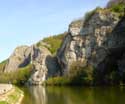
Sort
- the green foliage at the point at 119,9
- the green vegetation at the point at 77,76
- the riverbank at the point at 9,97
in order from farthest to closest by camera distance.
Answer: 1. the green foliage at the point at 119,9
2. the green vegetation at the point at 77,76
3. the riverbank at the point at 9,97

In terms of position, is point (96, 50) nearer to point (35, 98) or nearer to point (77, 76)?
point (77, 76)

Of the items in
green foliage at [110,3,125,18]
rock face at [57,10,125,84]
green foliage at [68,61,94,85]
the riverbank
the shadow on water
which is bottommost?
the shadow on water

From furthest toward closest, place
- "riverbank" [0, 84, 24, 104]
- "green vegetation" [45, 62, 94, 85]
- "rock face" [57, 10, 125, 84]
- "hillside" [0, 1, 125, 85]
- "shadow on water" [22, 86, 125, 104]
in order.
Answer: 1. "green vegetation" [45, 62, 94, 85]
2. "rock face" [57, 10, 125, 84]
3. "hillside" [0, 1, 125, 85]
4. "shadow on water" [22, 86, 125, 104]
5. "riverbank" [0, 84, 24, 104]

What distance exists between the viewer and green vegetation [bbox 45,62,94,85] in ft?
466

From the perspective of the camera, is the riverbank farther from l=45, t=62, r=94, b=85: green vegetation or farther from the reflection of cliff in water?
l=45, t=62, r=94, b=85: green vegetation

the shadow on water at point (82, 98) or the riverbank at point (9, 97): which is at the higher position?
the riverbank at point (9, 97)

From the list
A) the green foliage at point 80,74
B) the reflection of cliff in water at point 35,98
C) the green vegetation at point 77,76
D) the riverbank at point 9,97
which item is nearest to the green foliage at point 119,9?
the green foliage at point 80,74

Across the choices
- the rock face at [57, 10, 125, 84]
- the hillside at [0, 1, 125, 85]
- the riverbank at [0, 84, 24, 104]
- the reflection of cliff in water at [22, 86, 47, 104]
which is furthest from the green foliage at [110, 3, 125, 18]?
the riverbank at [0, 84, 24, 104]

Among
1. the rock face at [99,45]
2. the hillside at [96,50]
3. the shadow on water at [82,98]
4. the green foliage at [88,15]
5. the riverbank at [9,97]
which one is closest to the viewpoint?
the riverbank at [9,97]

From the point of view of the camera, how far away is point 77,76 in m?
152

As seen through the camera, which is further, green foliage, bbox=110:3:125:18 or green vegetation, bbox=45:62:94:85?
green foliage, bbox=110:3:125:18

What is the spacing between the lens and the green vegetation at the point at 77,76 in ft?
466

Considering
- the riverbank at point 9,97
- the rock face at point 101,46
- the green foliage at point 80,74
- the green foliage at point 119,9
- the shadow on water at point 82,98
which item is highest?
the green foliage at point 119,9

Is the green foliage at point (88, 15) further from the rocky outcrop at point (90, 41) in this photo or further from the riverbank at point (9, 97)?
the riverbank at point (9, 97)
